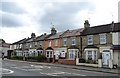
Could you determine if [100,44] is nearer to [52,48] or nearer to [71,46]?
[71,46]

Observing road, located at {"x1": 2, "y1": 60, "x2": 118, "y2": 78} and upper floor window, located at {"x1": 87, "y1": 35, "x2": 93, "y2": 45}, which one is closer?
road, located at {"x1": 2, "y1": 60, "x2": 118, "y2": 78}

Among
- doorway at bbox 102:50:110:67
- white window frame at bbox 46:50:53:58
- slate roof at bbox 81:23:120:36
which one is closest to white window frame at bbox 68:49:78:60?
slate roof at bbox 81:23:120:36

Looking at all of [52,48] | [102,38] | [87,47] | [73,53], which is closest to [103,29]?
[102,38]

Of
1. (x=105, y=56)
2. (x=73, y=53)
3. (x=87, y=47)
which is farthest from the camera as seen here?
(x=73, y=53)

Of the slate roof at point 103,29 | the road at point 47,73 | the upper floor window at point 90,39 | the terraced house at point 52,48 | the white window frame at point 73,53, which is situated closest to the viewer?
the road at point 47,73

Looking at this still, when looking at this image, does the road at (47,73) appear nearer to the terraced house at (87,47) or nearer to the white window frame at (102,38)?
the terraced house at (87,47)

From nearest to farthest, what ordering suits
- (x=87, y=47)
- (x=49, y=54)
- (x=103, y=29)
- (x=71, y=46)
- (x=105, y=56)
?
(x=105, y=56)
(x=103, y=29)
(x=87, y=47)
(x=71, y=46)
(x=49, y=54)

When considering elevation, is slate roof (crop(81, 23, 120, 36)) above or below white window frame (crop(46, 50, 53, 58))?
above

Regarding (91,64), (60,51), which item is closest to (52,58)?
(60,51)

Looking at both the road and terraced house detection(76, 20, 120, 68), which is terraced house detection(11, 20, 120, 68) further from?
the road

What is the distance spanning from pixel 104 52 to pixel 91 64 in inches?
140

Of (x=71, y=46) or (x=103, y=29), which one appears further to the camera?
(x=71, y=46)

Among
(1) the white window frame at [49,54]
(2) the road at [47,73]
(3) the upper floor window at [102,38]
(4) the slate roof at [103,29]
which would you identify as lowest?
(2) the road at [47,73]

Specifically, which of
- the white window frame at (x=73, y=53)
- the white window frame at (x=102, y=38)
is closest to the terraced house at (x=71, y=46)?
the white window frame at (x=73, y=53)
